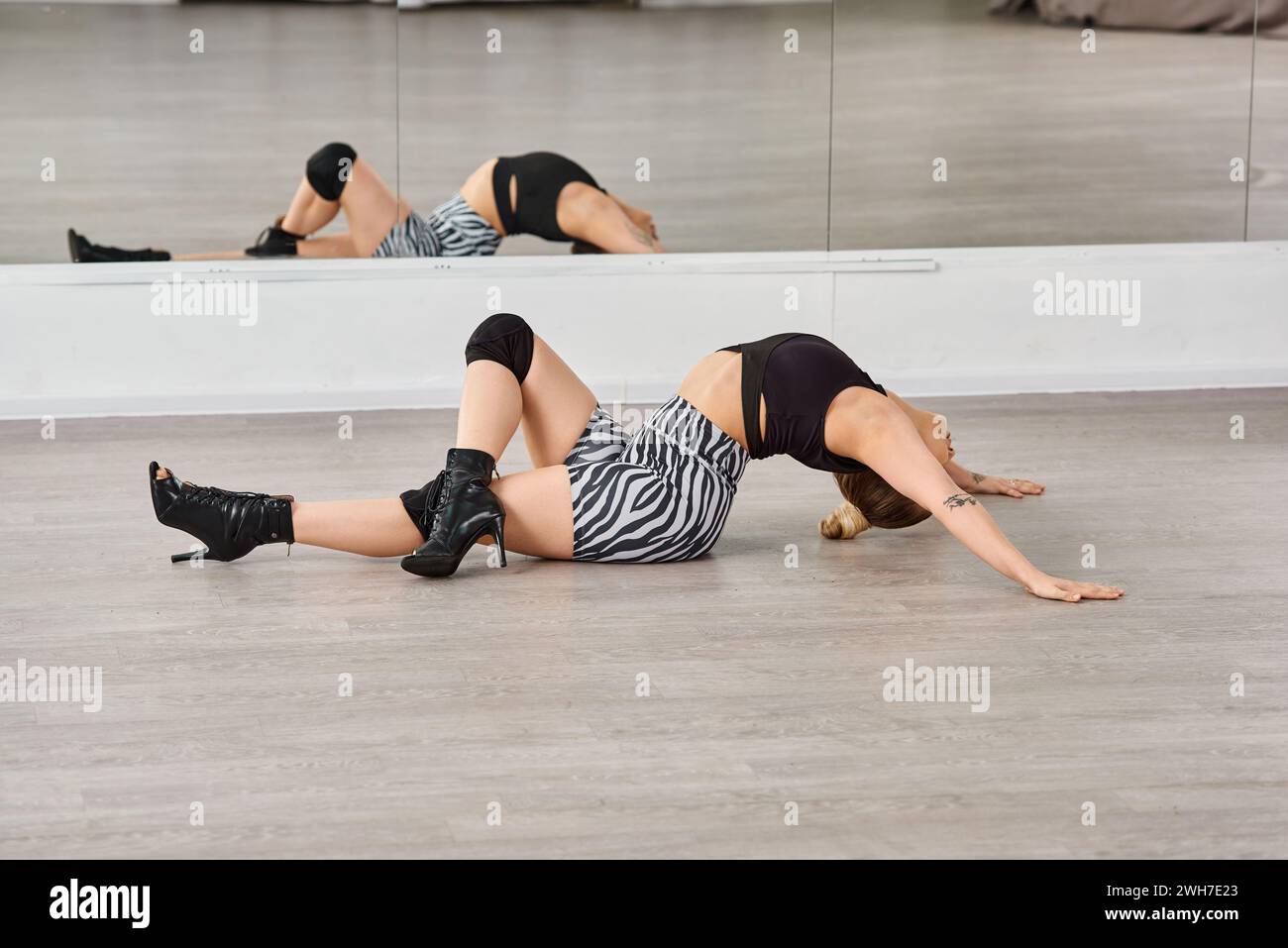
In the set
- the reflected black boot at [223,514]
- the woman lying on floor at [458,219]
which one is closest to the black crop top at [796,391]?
the reflected black boot at [223,514]

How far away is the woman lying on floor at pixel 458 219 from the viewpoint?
5.08 metres

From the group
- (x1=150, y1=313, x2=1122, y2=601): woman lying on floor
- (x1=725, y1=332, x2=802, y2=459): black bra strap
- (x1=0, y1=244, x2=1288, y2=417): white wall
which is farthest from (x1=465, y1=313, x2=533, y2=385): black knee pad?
(x1=0, y1=244, x2=1288, y2=417): white wall

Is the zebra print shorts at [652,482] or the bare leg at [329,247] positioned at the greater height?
the bare leg at [329,247]

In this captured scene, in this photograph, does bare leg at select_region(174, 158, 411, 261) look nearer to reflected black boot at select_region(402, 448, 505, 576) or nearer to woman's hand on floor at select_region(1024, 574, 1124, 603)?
reflected black boot at select_region(402, 448, 505, 576)

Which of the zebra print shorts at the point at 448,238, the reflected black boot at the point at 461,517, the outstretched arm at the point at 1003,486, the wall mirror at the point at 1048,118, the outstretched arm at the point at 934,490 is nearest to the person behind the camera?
the outstretched arm at the point at 934,490

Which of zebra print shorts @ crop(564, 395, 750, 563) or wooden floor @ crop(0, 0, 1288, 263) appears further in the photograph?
wooden floor @ crop(0, 0, 1288, 263)

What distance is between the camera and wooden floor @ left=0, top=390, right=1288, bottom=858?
6.99ft

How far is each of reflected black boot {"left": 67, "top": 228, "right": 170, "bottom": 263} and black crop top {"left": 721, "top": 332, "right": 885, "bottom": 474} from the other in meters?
2.73

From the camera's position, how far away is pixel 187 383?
4871 millimetres

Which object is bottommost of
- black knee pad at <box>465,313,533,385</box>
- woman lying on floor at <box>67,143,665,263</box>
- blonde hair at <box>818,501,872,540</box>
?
blonde hair at <box>818,501,872,540</box>

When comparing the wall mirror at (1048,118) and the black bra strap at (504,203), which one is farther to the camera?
the wall mirror at (1048,118)

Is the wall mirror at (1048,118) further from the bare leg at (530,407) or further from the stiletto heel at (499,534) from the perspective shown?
the stiletto heel at (499,534)

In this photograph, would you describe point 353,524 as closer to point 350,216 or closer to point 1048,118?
point 350,216
